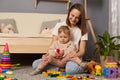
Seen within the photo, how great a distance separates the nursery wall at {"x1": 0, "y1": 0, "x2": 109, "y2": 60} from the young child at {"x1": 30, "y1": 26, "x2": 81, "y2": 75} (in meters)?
1.21

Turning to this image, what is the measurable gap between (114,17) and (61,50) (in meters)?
1.21

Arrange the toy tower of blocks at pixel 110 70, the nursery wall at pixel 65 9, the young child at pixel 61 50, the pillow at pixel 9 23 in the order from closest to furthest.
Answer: the toy tower of blocks at pixel 110 70
the young child at pixel 61 50
the pillow at pixel 9 23
the nursery wall at pixel 65 9

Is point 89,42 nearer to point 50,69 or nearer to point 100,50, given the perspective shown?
point 100,50

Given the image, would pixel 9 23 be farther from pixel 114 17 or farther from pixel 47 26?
pixel 114 17

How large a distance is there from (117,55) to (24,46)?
3.20 feet

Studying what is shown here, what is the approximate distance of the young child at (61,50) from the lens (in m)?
1.93

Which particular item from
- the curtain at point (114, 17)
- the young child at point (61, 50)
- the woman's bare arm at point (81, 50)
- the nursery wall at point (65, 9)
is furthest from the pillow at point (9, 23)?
the curtain at point (114, 17)

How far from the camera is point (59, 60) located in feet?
6.58

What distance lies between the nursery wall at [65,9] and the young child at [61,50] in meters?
1.21

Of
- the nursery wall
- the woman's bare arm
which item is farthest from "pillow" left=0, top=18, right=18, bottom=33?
the woman's bare arm

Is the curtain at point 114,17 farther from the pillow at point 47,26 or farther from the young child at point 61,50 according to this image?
the young child at point 61,50

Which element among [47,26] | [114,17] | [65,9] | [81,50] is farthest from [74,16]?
[65,9]

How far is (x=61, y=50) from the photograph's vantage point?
6.61 ft

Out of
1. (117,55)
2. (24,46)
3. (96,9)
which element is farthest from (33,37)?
(96,9)
